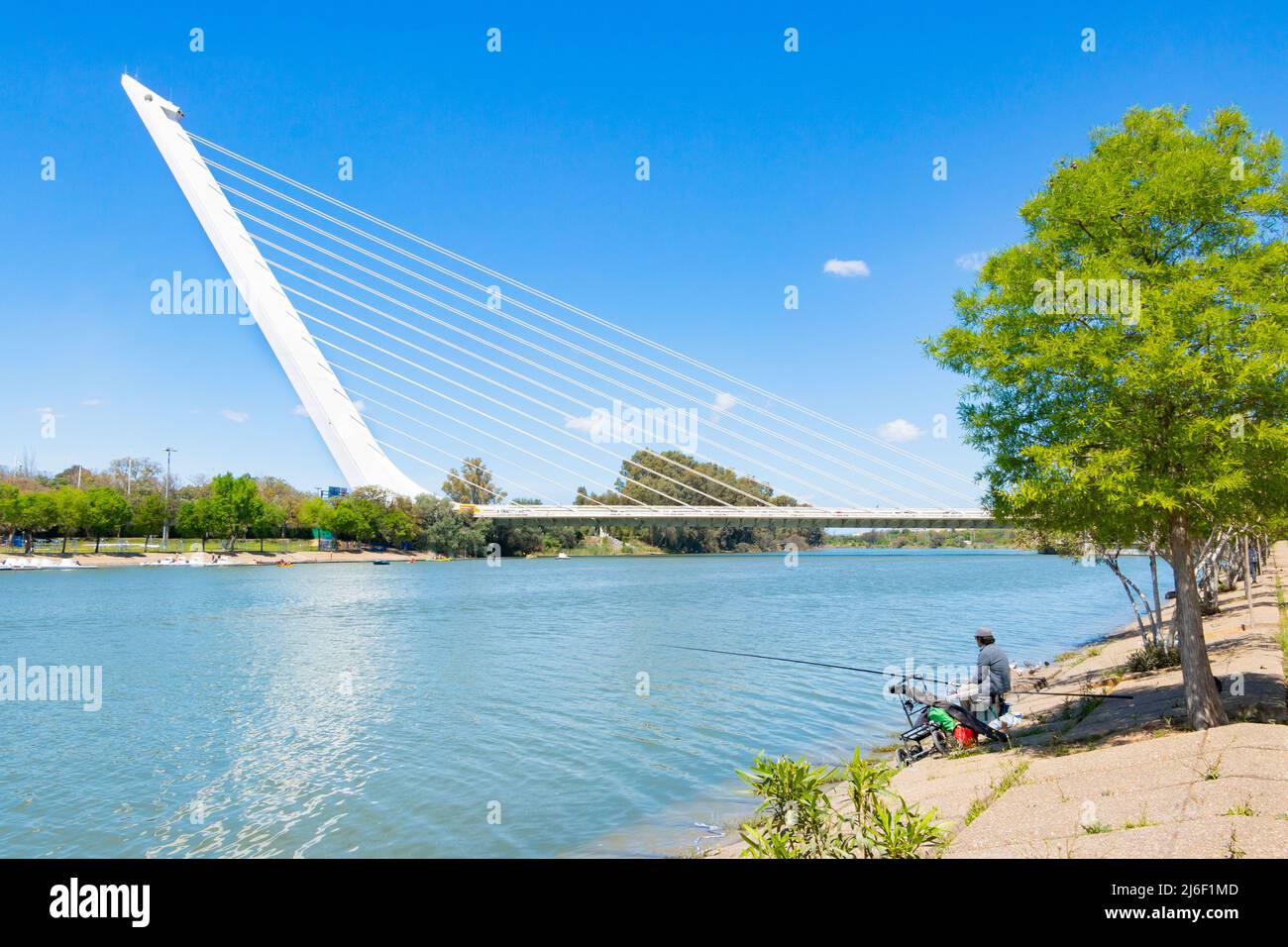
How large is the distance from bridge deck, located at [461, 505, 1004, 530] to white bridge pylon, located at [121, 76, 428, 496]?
1554 cm

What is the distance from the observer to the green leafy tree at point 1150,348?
7.23m

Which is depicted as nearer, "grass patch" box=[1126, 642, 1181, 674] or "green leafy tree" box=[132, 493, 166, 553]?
"grass patch" box=[1126, 642, 1181, 674]

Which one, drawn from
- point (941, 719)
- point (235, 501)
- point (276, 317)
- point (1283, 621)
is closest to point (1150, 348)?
point (941, 719)

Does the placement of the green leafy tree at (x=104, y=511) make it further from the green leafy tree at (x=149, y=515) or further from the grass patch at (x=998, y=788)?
the grass patch at (x=998, y=788)

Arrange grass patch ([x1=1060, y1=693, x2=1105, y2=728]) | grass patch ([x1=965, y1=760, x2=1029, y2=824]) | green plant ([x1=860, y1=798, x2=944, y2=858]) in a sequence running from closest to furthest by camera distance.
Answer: green plant ([x1=860, y1=798, x2=944, y2=858])
grass patch ([x1=965, y1=760, x2=1029, y2=824])
grass patch ([x1=1060, y1=693, x2=1105, y2=728])

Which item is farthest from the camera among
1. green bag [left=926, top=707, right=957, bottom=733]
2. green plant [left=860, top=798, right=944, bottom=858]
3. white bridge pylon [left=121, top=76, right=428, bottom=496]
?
white bridge pylon [left=121, top=76, right=428, bottom=496]

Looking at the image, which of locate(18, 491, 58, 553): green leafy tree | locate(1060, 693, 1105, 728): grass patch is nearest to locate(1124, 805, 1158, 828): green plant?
locate(1060, 693, 1105, 728): grass patch

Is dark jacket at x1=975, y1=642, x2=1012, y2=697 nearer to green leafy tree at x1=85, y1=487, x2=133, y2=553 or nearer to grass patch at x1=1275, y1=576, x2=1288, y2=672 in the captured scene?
grass patch at x1=1275, y1=576, x2=1288, y2=672

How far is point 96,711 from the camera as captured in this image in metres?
15.5

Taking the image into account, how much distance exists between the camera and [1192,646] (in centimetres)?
802

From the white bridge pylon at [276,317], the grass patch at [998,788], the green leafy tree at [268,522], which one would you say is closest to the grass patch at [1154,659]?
the grass patch at [998,788]

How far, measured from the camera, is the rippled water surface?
9.34 meters

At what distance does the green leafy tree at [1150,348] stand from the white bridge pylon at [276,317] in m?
37.2
